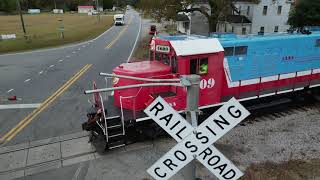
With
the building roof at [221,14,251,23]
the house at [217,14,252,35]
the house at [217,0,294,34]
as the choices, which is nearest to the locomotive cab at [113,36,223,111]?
the house at [217,0,294,34]

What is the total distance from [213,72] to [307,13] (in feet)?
98.7

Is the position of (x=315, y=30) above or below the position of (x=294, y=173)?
above

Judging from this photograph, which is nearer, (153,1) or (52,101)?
(52,101)

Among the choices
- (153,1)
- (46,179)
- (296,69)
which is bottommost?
(46,179)

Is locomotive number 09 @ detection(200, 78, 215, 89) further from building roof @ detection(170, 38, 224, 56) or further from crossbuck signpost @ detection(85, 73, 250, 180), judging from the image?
crossbuck signpost @ detection(85, 73, 250, 180)

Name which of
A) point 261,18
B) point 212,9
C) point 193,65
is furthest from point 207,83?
point 261,18

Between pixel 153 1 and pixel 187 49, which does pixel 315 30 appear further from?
pixel 153 1

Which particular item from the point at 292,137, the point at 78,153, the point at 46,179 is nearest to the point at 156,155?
the point at 78,153

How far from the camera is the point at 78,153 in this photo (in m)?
11.1

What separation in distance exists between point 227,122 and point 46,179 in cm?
777

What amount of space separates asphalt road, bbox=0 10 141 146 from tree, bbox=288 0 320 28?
69.4 ft

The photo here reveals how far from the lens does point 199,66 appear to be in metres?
11.5

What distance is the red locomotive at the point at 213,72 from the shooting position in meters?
11.1

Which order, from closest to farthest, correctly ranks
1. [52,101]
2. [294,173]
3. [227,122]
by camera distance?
[227,122] → [294,173] → [52,101]
